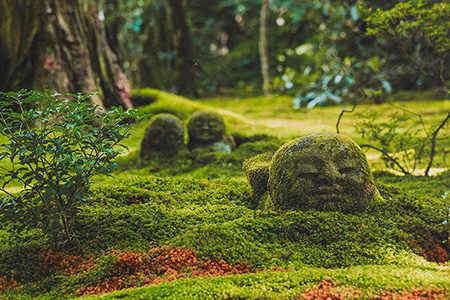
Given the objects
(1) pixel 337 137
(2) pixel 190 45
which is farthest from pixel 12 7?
(1) pixel 337 137

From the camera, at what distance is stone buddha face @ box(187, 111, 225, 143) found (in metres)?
6.45

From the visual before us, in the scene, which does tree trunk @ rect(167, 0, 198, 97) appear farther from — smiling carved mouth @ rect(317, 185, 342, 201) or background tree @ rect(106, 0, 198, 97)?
smiling carved mouth @ rect(317, 185, 342, 201)

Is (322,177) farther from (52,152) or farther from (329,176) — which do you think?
(52,152)

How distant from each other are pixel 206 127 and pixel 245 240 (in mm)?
3780

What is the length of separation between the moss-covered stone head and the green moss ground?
125 mm

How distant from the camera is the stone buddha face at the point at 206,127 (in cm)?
645

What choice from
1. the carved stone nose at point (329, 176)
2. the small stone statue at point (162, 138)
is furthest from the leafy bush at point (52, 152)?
the small stone statue at point (162, 138)

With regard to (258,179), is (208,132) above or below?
above

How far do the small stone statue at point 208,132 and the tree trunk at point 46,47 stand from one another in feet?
8.10

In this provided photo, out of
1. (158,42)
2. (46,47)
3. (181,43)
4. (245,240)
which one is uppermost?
(158,42)

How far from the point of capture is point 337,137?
3.46m

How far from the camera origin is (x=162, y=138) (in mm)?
6344

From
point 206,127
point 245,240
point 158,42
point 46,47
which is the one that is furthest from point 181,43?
point 245,240

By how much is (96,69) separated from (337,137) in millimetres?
6847
